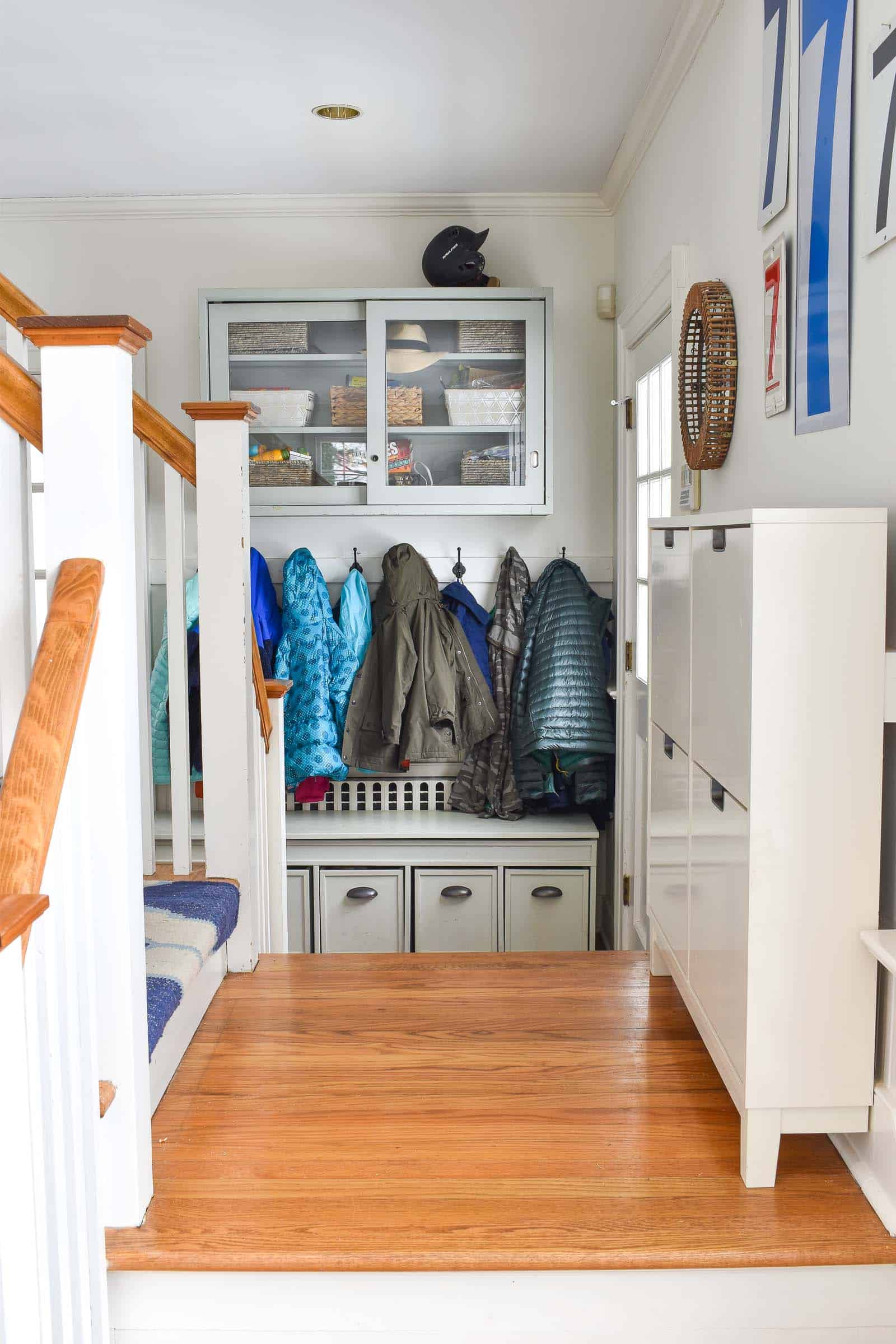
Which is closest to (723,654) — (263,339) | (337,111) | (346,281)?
(337,111)

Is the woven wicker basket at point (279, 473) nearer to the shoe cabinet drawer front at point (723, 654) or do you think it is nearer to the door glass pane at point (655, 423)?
the door glass pane at point (655, 423)

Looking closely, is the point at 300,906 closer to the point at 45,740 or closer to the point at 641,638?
the point at 641,638

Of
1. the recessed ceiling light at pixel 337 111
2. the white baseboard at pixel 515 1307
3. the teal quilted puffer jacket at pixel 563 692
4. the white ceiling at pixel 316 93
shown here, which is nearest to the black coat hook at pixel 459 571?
the teal quilted puffer jacket at pixel 563 692

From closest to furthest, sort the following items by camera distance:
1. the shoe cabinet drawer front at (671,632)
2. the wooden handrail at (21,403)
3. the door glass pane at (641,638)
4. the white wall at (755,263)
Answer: the wooden handrail at (21,403), the white wall at (755,263), the shoe cabinet drawer front at (671,632), the door glass pane at (641,638)

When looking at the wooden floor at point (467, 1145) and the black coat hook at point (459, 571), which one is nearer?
the wooden floor at point (467, 1145)

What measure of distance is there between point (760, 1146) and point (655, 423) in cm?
211

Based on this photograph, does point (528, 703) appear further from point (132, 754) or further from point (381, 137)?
point (132, 754)

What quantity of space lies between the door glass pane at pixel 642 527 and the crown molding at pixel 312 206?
3.54 ft

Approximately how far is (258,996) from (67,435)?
124 cm

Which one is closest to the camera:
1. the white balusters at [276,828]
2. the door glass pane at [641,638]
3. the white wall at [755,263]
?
the white wall at [755,263]

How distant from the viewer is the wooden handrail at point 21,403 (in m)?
1.38

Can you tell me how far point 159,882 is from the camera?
7.32 feet

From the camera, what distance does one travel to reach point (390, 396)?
357 centimetres

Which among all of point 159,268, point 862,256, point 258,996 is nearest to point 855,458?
point 862,256
